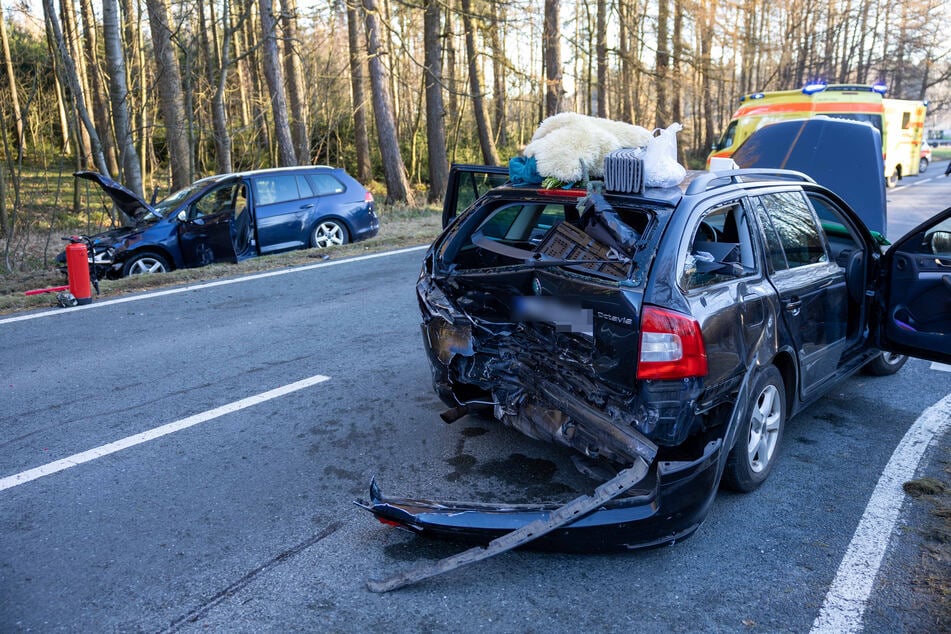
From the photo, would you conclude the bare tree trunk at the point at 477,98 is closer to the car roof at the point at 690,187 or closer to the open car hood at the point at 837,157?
the open car hood at the point at 837,157

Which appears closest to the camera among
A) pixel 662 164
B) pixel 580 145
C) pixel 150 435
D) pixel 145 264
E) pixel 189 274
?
pixel 662 164

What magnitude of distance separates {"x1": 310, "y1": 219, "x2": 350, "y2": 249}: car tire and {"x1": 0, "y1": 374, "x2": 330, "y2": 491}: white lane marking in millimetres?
6774

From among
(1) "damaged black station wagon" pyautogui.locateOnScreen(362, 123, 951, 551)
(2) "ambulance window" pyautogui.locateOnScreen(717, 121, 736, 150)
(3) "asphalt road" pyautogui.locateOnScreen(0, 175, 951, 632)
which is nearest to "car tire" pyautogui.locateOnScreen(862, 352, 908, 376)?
(3) "asphalt road" pyautogui.locateOnScreen(0, 175, 951, 632)

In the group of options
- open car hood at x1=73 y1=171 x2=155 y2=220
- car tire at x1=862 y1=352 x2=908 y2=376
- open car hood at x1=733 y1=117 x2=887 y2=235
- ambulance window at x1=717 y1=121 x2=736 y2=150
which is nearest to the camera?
car tire at x1=862 y1=352 x2=908 y2=376

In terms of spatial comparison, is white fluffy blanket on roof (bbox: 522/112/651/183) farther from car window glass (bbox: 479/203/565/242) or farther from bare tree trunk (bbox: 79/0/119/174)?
bare tree trunk (bbox: 79/0/119/174)

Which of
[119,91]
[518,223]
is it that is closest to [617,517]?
[518,223]

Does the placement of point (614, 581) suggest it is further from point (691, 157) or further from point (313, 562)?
point (691, 157)

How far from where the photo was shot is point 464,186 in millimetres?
5555

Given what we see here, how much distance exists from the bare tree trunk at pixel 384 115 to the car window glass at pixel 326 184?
597 centimetres

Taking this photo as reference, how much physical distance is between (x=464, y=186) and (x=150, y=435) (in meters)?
2.76

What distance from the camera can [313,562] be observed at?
3.34 m

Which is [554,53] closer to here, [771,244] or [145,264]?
[145,264]

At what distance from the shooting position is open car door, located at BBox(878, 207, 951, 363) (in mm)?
4480

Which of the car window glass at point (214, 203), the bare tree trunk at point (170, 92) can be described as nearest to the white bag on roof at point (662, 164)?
the car window glass at point (214, 203)
